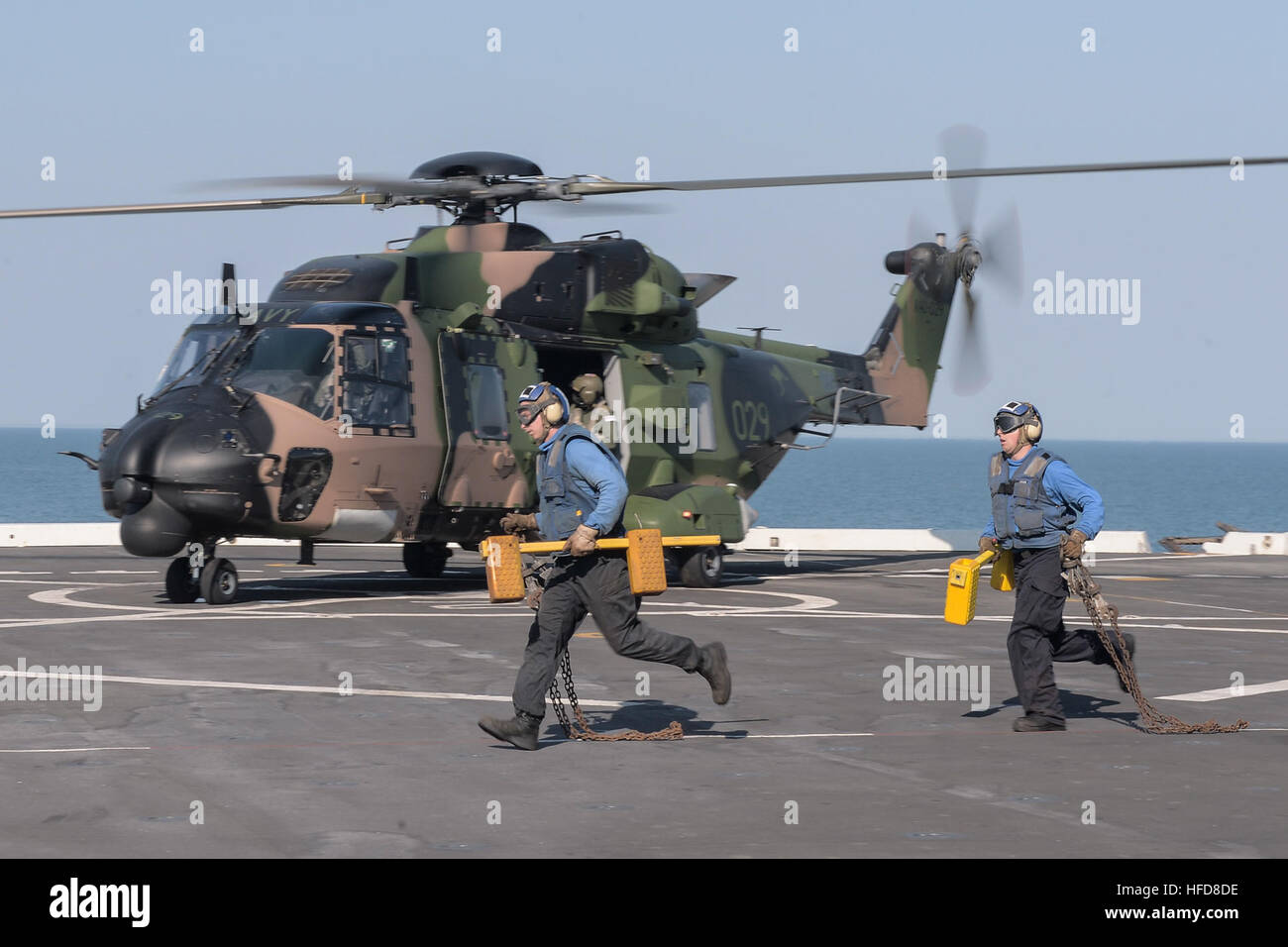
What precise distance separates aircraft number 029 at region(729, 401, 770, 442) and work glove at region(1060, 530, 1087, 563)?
43.4ft

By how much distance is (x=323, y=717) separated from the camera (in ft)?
35.5

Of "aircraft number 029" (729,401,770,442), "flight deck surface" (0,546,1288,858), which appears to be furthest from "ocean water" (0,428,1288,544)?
"flight deck surface" (0,546,1288,858)

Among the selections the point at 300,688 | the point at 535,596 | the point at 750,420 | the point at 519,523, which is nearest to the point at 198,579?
the point at 300,688

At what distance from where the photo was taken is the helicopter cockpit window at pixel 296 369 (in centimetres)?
1836

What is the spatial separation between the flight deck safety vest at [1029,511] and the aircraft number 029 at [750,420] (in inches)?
511

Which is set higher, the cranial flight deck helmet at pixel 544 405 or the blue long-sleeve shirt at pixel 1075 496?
the cranial flight deck helmet at pixel 544 405

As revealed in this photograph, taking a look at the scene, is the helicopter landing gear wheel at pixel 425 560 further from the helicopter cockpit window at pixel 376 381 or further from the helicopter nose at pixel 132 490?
the helicopter nose at pixel 132 490

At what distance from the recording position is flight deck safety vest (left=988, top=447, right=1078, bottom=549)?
34.6 ft

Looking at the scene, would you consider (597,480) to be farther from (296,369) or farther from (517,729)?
(296,369)

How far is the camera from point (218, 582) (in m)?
18.3

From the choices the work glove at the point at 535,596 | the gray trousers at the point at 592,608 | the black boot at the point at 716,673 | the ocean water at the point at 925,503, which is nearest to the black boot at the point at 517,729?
the gray trousers at the point at 592,608

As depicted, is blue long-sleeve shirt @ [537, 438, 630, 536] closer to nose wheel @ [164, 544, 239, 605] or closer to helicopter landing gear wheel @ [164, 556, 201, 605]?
nose wheel @ [164, 544, 239, 605]
